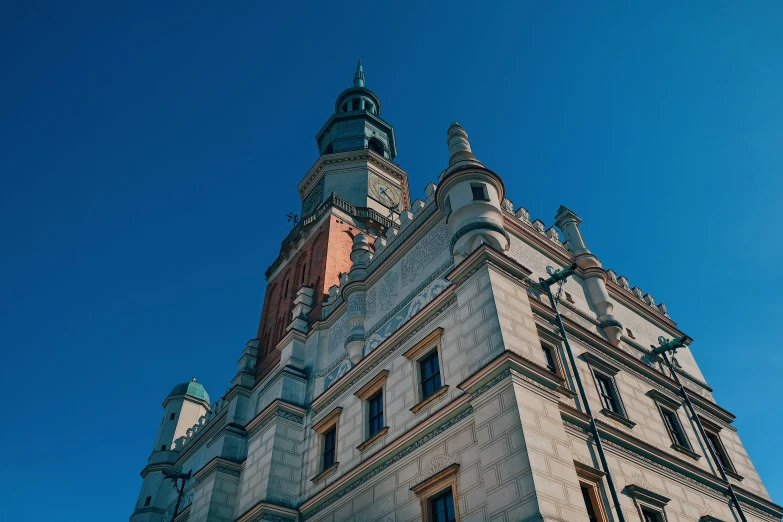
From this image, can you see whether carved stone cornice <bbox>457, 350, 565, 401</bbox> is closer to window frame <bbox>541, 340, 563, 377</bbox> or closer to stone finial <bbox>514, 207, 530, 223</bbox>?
window frame <bbox>541, 340, 563, 377</bbox>

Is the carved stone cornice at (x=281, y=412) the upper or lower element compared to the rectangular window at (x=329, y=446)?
upper

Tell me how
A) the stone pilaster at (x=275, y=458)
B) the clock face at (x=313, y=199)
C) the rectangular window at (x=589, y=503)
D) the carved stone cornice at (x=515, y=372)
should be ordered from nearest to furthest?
1. the rectangular window at (x=589, y=503)
2. the carved stone cornice at (x=515, y=372)
3. the stone pilaster at (x=275, y=458)
4. the clock face at (x=313, y=199)

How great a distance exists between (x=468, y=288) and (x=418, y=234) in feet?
15.2

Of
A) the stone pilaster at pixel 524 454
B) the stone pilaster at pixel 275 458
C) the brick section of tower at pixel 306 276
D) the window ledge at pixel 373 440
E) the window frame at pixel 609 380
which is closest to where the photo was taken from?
the stone pilaster at pixel 524 454

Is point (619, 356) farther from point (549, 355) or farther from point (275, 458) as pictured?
point (275, 458)

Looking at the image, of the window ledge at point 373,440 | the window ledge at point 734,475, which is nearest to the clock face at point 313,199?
the window ledge at point 373,440

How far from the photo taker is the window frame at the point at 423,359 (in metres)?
13.6

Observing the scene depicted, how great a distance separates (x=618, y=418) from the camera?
14266 millimetres

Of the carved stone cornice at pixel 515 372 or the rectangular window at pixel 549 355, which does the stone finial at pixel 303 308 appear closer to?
the rectangular window at pixel 549 355

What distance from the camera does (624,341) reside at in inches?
707

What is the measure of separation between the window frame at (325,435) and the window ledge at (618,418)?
7276mm

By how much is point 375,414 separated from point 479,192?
6818mm

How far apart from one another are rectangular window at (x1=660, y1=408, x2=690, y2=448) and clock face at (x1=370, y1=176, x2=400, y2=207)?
1780cm

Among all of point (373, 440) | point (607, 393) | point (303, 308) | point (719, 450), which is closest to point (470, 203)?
point (607, 393)
